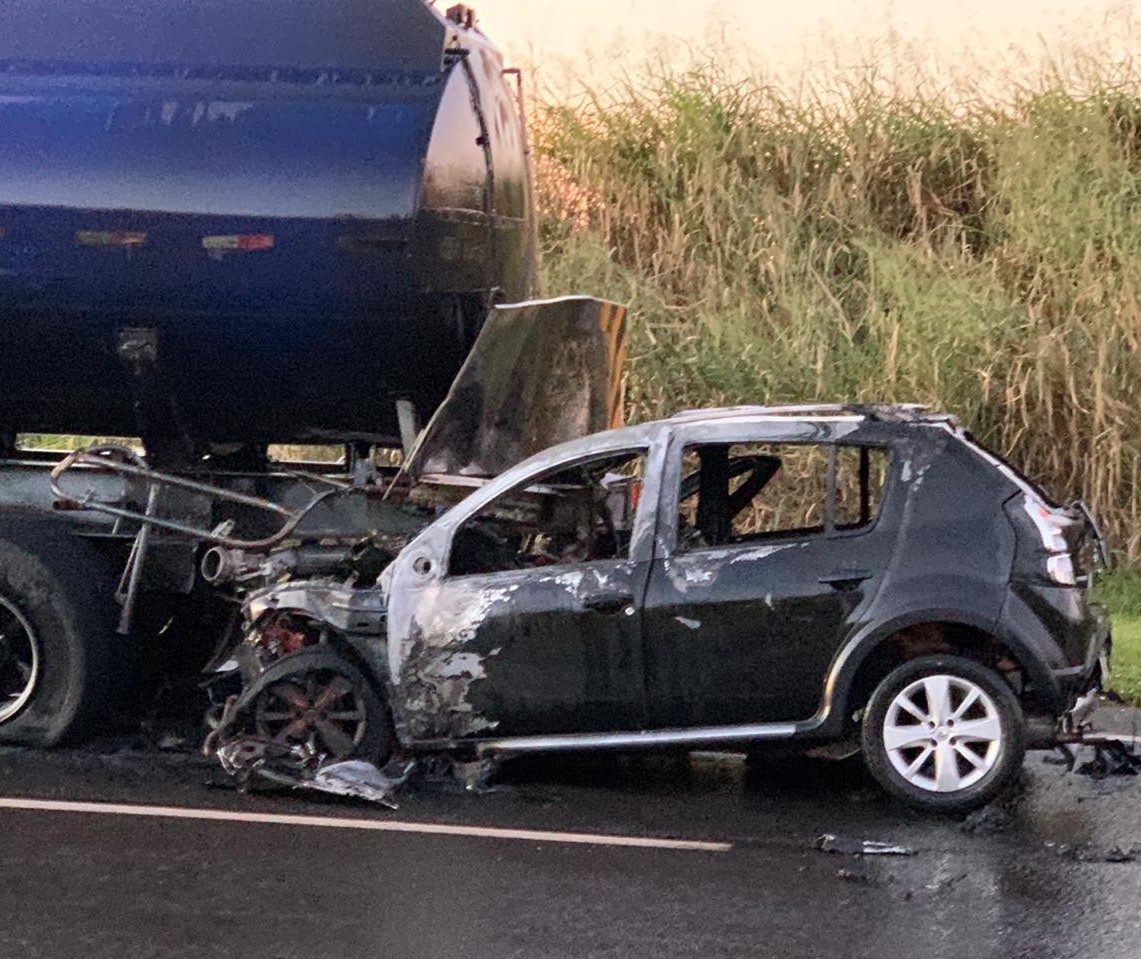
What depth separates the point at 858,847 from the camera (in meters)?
6.02

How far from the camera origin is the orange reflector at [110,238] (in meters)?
7.22

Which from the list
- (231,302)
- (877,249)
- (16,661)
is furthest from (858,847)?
(877,249)

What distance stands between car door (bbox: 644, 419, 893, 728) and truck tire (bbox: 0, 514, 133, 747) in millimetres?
2405

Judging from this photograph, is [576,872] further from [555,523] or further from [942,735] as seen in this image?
[555,523]

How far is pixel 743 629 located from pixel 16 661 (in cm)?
319

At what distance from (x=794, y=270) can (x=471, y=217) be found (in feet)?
22.8

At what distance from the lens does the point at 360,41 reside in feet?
23.6

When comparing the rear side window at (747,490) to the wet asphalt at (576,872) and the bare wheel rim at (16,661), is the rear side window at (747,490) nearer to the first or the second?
the wet asphalt at (576,872)

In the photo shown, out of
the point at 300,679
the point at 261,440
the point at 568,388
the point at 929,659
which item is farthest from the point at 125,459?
the point at 929,659

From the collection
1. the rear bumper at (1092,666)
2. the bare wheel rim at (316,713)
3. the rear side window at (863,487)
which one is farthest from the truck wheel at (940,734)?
the bare wheel rim at (316,713)

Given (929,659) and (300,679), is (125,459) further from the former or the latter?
(929,659)

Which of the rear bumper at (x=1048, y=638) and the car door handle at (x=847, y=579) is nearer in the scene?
the rear bumper at (x=1048, y=638)

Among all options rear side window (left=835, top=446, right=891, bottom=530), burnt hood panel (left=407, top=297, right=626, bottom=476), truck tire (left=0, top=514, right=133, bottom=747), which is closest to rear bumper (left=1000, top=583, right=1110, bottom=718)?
rear side window (left=835, top=446, right=891, bottom=530)

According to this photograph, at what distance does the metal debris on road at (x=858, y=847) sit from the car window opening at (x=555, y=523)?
1400 mm
